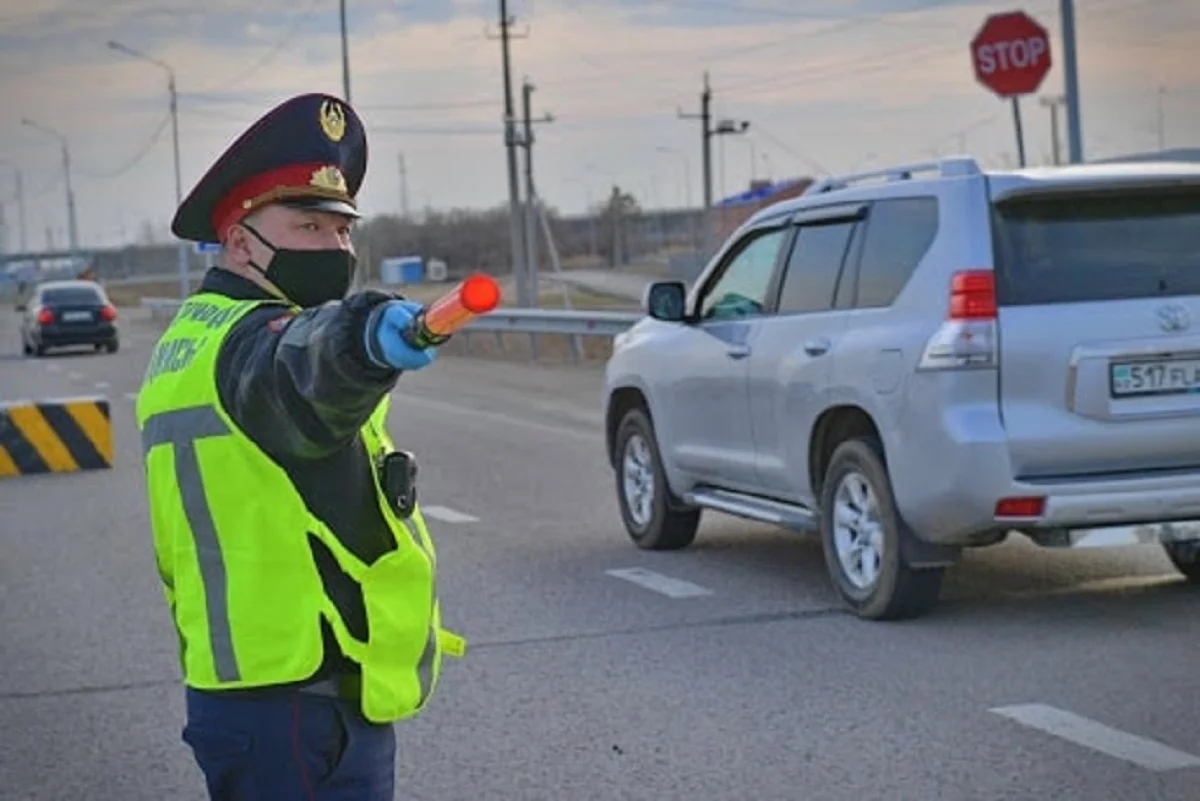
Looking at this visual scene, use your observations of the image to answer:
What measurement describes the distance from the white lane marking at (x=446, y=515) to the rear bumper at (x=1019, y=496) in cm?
504

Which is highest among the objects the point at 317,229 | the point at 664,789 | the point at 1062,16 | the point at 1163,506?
the point at 1062,16

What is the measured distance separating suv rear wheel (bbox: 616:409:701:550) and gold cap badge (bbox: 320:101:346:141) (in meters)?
8.03

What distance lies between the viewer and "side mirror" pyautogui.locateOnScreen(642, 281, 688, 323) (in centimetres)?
1091

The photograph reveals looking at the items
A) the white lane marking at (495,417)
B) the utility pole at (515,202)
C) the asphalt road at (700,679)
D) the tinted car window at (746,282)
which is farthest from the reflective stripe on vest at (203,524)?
the utility pole at (515,202)

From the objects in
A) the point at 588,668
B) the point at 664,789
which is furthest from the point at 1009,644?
the point at 664,789

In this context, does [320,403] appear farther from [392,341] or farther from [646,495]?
[646,495]

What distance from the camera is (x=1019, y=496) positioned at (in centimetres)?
854

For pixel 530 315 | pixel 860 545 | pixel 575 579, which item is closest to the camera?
pixel 860 545

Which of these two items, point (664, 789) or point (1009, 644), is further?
point (1009, 644)

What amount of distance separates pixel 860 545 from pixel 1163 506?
4.27ft

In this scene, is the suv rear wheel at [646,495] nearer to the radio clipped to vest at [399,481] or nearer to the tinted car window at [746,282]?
the tinted car window at [746,282]

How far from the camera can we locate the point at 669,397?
11375mm

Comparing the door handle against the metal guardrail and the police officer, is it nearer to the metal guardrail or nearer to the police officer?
the police officer

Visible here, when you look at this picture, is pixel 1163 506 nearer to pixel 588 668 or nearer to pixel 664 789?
pixel 588 668
